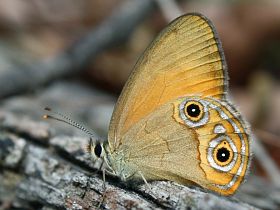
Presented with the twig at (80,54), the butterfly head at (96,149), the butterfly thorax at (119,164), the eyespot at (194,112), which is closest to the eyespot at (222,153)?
the eyespot at (194,112)

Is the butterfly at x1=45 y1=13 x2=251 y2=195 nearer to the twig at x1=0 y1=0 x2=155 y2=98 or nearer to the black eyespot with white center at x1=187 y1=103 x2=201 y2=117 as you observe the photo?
the black eyespot with white center at x1=187 y1=103 x2=201 y2=117

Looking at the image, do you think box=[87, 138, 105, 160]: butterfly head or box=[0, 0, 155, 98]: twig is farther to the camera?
box=[0, 0, 155, 98]: twig

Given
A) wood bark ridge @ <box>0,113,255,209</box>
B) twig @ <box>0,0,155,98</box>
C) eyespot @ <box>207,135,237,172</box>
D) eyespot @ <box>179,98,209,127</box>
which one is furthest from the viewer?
twig @ <box>0,0,155,98</box>

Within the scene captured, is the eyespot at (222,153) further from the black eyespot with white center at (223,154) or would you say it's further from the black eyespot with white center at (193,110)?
the black eyespot with white center at (193,110)

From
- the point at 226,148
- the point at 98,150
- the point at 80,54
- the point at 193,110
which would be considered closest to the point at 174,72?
the point at 193,110

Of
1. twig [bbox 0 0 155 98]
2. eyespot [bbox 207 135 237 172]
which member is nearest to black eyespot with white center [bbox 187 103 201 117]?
eyespot [bbox 207 135 237 172]

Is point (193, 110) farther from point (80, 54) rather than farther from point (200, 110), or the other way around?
point (80, 54)

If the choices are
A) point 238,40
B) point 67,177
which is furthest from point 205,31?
point 238,40
